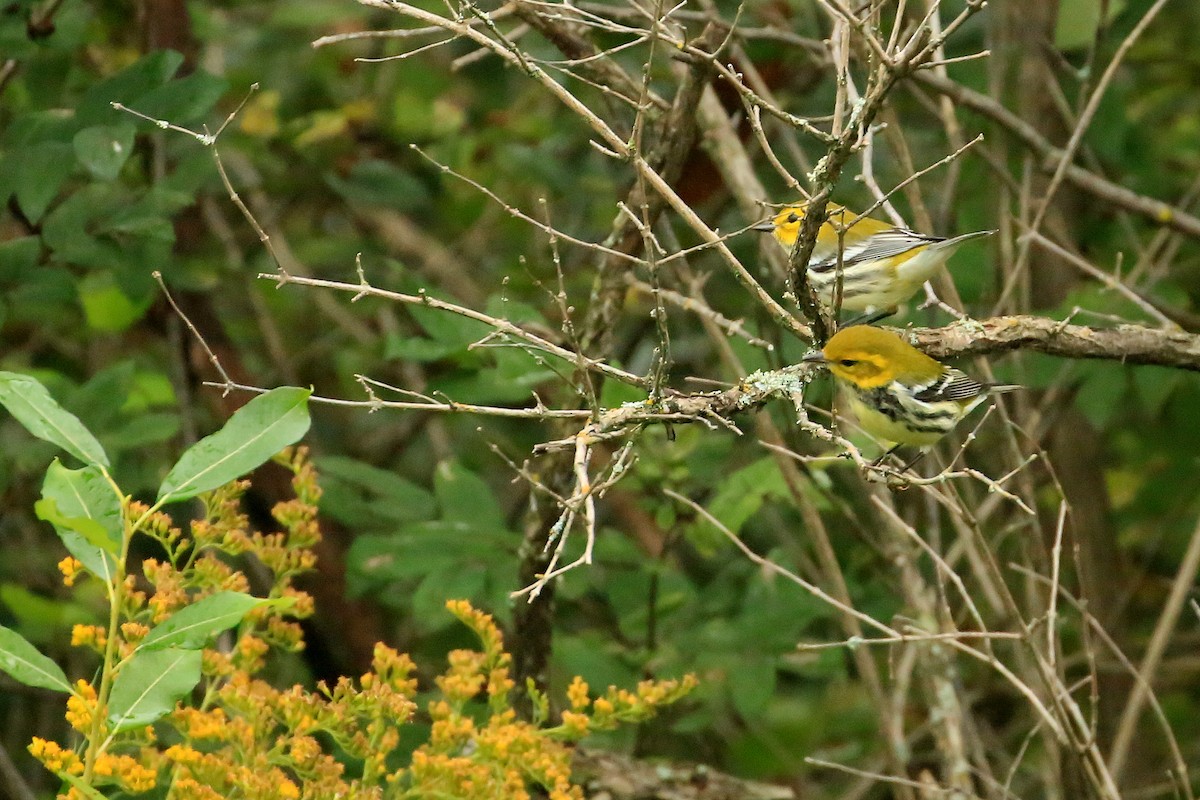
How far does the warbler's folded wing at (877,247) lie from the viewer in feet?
12.4

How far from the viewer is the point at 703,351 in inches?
235

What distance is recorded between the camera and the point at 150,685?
2.05m

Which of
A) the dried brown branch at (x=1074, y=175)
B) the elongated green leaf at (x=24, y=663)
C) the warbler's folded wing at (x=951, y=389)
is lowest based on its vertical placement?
the elongated green leaf at (x=24, y=663)

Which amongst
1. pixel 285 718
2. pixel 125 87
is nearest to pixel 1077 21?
pixel 125 87

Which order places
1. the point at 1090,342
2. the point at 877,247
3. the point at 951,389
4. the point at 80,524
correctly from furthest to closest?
the point at 877,247
the point at 951,389
the point at 1090,342
the point at 80,524

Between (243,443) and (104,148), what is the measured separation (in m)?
1.71

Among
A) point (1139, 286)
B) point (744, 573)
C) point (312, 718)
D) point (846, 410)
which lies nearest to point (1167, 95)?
point (1139, 286)

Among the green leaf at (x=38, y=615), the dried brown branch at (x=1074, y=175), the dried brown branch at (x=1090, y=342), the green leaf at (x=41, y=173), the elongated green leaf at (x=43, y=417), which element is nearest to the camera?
the elongated green leaf at (x=43, y=417)

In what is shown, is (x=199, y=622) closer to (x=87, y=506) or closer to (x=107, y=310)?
(x=87, y=506)

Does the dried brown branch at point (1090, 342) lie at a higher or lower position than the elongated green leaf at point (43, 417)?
higher

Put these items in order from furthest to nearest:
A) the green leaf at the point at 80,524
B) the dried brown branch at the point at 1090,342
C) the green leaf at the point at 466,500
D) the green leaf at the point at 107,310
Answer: the green leaf at the point at 107,310
the green leaf at the point at 466,500
the dried brown branch at the point at 1090,342
the green leaf at the point at 80,524

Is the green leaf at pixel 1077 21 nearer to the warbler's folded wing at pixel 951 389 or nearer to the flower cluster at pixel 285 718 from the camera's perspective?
the warbler's folded wing at pixel 951 389

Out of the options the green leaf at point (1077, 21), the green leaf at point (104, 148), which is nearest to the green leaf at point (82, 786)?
the green leaf at point (104, 148)

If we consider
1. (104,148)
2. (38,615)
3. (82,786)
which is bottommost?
(38,615)
